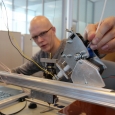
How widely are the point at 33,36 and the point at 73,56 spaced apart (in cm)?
72

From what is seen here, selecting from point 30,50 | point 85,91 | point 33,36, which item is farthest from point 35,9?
point 85,91

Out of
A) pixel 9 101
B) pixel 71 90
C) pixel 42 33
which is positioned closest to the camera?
pixel 71 90

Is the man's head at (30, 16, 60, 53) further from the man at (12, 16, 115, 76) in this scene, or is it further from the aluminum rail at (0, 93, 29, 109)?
the aluminum rail at (0, 93, 29, 109)

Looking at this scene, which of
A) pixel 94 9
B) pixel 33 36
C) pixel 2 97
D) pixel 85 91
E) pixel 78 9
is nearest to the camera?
pixel 85 91

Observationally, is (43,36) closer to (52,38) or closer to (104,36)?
(52,38)

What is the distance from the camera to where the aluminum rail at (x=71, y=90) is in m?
0.38

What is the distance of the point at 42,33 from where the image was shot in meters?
1.17

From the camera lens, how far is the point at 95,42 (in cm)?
48

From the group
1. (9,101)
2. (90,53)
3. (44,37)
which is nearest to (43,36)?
(44,37)

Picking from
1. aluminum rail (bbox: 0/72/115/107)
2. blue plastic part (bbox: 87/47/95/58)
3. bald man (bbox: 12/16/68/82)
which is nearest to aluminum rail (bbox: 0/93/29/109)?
aluminum rail (bbox: 0/72/115/107)

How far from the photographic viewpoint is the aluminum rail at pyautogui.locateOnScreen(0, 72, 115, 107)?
0.38 metres

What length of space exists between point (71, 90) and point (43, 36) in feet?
2.65

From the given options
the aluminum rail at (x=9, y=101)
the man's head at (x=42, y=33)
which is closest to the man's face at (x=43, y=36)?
the man's head at (x=42, y=33)

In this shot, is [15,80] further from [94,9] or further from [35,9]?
[35,9]
